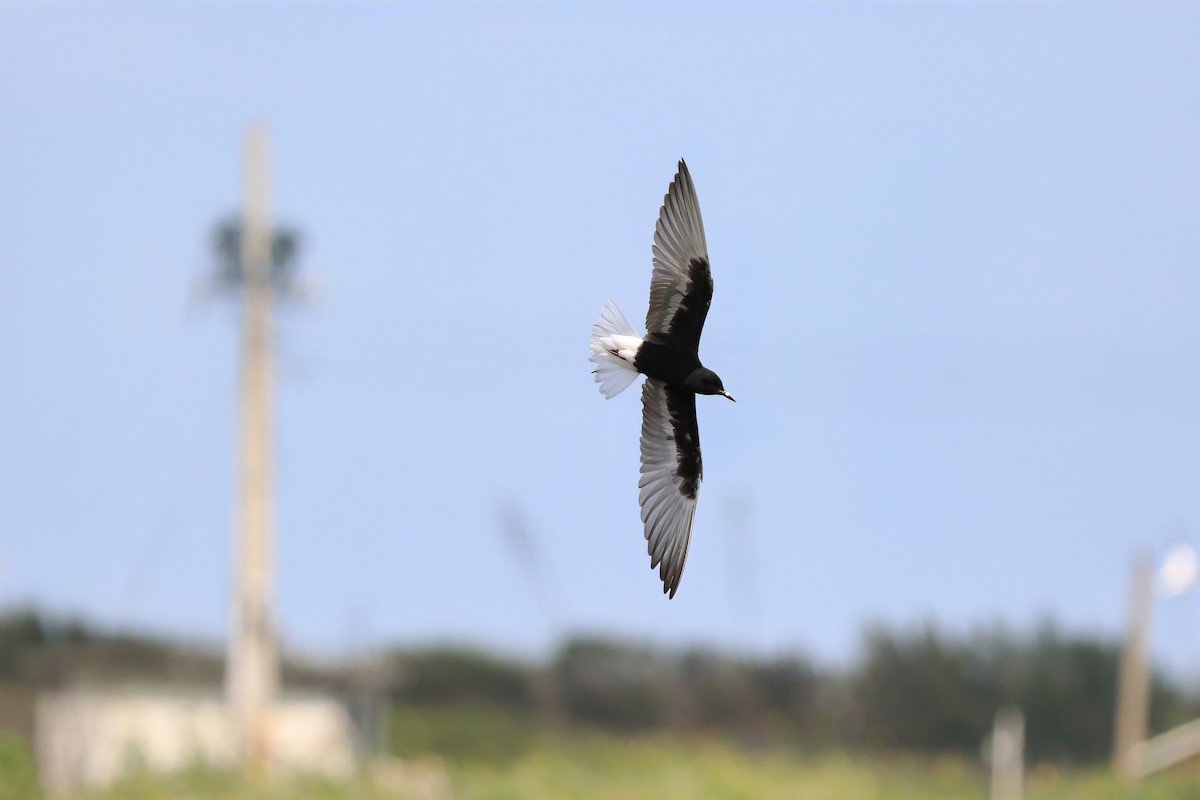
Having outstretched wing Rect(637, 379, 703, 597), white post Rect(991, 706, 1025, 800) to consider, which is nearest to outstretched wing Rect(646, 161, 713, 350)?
outstretched wing Rect(637, 379, 703, 597)

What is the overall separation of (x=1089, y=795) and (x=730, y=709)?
9.53m

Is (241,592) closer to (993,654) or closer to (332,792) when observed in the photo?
(332,792)

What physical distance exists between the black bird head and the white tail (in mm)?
224

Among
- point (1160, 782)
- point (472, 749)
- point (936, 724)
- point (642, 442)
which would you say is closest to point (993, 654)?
point (936, 724)

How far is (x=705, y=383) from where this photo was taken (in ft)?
20.8

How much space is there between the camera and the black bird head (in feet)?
20.7

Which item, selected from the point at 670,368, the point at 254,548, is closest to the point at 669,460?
the point at 670,368

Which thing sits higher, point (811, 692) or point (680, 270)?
point (680, 270)

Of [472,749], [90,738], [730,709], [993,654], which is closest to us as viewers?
[90,738]

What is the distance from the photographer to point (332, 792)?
2062 centimetres

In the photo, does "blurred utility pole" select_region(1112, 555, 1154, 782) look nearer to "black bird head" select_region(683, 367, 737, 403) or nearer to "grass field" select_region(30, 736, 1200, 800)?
"grass field" select_region(30, 736, 1200, 800)

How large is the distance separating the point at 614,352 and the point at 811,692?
30.4 meters

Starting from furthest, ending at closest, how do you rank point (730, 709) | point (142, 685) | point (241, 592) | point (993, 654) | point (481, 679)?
1. point (993, 654)
2. point (730, 709)
3. point (481, 679)
4. point (142, 685)
5. point (241, 592)

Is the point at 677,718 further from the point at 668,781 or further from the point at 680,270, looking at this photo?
the point at 680,270
